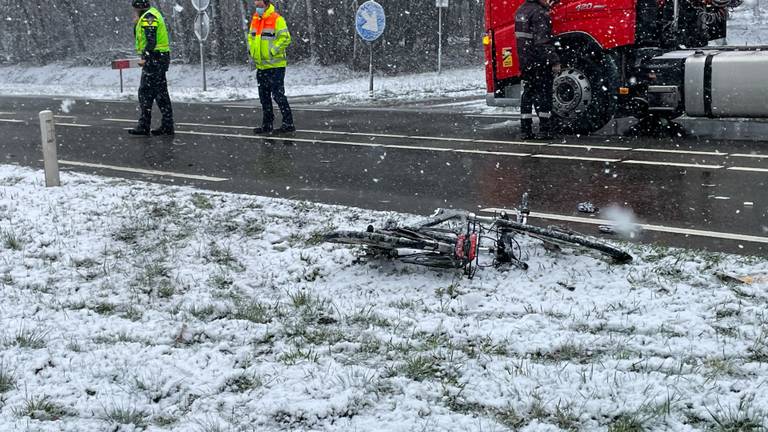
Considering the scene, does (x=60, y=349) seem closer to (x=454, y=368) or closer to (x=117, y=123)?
(x=454, y=368)

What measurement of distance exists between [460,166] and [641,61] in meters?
3.43

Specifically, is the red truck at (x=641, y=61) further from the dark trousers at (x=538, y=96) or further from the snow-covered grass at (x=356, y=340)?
the snow-covered grass at (x=356, y=340)

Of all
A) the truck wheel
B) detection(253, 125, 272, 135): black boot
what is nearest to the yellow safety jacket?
detection(253, 125, 272, 135): black boot

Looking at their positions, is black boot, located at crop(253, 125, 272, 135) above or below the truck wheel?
below

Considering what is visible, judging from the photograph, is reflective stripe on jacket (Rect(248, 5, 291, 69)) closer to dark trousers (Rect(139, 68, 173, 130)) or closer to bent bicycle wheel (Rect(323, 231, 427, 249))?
dark trousers (Rect(139, 68, 173, 130))

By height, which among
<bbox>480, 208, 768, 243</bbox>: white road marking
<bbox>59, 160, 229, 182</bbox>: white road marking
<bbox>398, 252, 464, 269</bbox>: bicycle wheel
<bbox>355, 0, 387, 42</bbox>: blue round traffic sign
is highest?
<bbox>355, 0, 387, 42</bbox>: blue round traffic sign

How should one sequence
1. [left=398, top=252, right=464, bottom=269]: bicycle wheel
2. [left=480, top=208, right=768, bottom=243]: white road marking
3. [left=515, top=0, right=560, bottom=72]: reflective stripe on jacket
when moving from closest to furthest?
[left=398, top=252, right=464, bottom=269]: bicycle wheel
[left=480, top=208, right=768, bottom=243]: white road marking
[left=515, top=0, right=560, bottom=72]: reflective stripe on jacket

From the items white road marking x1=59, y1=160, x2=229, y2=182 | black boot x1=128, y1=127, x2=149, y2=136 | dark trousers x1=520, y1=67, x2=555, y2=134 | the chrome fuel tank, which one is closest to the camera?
white road marking x1=59, y1=160, x2=229, y2=182

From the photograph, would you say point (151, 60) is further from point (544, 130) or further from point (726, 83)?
point (726, 83)

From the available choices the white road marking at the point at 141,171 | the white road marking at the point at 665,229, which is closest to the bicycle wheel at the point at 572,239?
the white road marking at the point at 665,229

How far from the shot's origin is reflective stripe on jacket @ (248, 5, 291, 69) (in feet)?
40.2

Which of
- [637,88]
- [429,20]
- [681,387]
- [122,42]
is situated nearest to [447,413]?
[681,387]

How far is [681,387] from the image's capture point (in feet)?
11.1

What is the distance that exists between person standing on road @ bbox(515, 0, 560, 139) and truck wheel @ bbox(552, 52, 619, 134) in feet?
0.84
